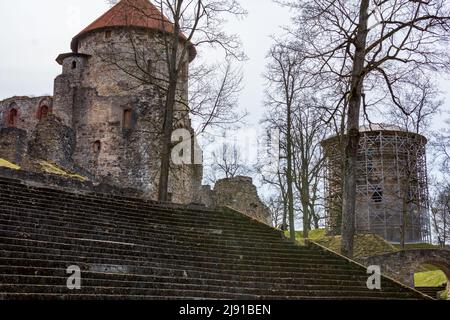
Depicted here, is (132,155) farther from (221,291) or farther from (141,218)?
(221,291)

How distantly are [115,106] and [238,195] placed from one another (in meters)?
8.84

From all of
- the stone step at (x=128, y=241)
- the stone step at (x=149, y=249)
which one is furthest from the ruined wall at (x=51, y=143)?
the stone step at (x=149, y=249)

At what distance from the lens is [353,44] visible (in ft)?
58.3

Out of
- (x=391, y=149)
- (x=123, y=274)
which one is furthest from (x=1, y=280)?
(x=391, y=149)

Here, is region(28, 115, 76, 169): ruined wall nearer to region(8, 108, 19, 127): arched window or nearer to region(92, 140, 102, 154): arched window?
region(92, 140, 102, 154): arched window

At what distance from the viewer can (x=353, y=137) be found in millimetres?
17344

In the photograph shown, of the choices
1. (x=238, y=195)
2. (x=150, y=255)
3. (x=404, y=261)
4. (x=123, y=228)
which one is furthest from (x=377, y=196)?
(x=150, y=255)

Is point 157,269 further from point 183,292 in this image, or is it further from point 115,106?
point 115,106

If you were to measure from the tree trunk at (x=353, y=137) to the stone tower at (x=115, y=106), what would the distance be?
13.2m

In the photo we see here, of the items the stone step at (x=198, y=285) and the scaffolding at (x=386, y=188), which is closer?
the stone step at (x=198, y=285)

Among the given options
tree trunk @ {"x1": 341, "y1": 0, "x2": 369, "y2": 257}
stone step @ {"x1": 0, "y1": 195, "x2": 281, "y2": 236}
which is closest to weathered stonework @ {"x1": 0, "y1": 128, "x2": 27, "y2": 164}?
stone step @ {"x1": 0, "y1": 195, "x2": 281, "y2": 236}

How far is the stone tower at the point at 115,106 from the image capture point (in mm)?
30000

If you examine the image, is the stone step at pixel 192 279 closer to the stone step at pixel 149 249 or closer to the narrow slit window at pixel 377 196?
the stone step at pixel 149 249
